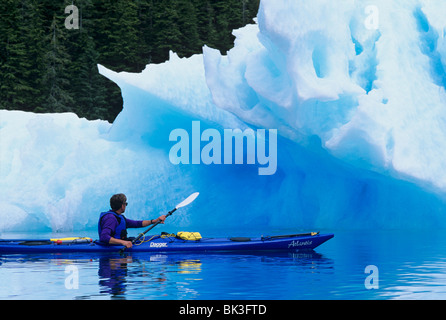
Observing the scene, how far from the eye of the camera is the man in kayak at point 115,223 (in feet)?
33.0

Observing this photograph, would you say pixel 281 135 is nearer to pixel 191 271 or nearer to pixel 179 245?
pixel 179 245

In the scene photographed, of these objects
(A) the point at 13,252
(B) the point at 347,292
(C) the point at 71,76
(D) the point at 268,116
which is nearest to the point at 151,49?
(C) the point at 71,76

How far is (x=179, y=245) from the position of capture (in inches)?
433

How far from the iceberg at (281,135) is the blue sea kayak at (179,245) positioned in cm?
241

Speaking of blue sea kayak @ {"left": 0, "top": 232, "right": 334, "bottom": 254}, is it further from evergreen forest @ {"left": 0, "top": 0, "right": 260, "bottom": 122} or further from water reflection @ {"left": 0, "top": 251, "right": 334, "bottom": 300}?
evergreen forest @ {"left": 0, "top": 0, "right": 260, "bottom": 122}

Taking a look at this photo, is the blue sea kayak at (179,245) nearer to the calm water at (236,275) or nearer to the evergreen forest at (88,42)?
the calm water at (236,275)

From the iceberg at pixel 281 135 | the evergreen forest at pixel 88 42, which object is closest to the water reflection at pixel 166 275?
the iceberg at pixel 281 135

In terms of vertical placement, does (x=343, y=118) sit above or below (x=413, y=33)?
below

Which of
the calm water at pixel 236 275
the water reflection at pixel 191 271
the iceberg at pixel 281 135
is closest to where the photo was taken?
the calm water at pixel 236 275

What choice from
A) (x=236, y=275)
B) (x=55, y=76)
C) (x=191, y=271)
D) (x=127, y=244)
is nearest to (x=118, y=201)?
(x=127, y=244)

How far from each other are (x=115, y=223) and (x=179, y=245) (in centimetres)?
117

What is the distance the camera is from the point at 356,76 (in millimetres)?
13430
